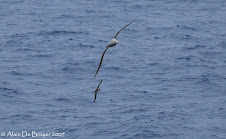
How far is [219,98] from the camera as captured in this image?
41.3 m

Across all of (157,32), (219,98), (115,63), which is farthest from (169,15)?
(219,98)

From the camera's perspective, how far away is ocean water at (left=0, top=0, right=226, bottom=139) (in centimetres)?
3662

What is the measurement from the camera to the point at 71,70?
1871 inches

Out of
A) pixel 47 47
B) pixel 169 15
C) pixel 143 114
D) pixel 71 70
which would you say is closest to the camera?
pixel 143 114

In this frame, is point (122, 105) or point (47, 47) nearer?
point (122, 105)

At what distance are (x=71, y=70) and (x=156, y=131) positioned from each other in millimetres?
15042

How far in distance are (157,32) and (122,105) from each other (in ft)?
81.6

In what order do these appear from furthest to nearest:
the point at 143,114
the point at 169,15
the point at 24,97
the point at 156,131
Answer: the point at 169,15, the point at 24,97, the point at 143,114, the point at 156,131

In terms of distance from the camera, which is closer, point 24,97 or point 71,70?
point 24,97

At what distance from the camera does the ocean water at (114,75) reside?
120ft

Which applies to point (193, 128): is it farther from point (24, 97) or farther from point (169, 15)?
point (169, 15)

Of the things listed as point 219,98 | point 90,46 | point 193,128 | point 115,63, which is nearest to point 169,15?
point 90,46

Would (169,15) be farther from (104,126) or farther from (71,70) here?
(104,126)

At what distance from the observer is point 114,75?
45.9m
